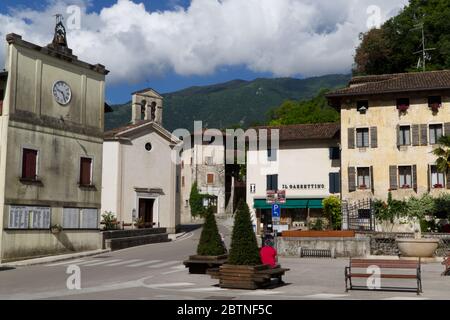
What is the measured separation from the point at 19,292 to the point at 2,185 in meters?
11.5

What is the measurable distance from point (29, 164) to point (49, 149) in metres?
Result: 1.65

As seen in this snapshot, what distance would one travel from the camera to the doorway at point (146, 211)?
4231 centimetres

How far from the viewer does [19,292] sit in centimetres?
1486

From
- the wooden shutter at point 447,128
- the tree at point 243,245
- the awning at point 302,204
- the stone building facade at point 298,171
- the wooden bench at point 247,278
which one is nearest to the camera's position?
the wooden bench at point 247,278

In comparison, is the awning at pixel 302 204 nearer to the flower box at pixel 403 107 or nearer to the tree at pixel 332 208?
the tree at pixel 332 208

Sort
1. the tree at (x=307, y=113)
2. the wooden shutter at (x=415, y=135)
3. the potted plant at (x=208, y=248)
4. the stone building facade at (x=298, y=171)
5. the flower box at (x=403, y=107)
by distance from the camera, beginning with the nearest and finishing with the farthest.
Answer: the potted plant at (x=208, y=248) → the wooden shutter at (x=415, y=135) → the flower box at (x=403, y=107) → the stone building facade at (x=298, y=171) → the tree at (x=307, y=113)

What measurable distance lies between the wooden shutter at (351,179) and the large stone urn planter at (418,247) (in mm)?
14660

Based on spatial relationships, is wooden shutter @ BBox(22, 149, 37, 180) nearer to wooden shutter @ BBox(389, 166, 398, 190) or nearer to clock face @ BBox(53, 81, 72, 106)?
clock face @ BBox(53, 81, 72, 106)

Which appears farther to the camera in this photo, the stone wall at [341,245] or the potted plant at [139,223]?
the potted plant at [139,223]

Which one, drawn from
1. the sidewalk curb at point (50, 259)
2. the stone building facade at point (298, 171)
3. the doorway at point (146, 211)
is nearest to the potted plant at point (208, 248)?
the sidewalk curb at point (50, 259)

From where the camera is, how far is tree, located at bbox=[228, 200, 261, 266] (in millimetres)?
14711

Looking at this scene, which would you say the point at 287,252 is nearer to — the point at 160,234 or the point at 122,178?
the point at 160,234

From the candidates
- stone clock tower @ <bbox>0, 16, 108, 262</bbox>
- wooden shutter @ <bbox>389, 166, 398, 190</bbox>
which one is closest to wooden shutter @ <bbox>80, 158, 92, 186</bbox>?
stone clock tower @ <bbox>0, 16, 108, 262</bbox>

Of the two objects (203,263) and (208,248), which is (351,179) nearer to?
(208,248)
